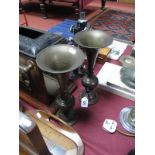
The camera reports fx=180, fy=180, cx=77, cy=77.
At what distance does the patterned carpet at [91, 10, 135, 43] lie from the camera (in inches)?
103

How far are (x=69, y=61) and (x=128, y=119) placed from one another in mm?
356

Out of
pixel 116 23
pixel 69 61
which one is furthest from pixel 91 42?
pixel 116 23

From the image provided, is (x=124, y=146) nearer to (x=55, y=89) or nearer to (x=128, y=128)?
(x=128, y=128)

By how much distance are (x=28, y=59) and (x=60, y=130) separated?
33cm

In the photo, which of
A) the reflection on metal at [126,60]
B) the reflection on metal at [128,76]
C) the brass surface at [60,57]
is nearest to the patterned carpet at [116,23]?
the reflection on metal at [126,60]

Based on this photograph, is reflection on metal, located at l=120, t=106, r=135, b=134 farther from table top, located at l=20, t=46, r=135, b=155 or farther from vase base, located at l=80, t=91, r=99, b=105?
vase base, located at l=80, t=91, r=99, b=105

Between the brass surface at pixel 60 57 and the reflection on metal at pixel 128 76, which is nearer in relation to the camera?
the brass surface at pixel 60 57

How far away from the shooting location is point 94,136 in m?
0.73

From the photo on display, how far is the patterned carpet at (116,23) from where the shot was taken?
2619mm

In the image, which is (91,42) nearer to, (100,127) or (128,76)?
(128,76)

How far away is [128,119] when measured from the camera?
77cm

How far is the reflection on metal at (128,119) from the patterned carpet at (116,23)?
1.83 meters

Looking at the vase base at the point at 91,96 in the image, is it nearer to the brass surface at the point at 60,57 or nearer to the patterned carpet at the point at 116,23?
the brass surface at the point at 60,57
